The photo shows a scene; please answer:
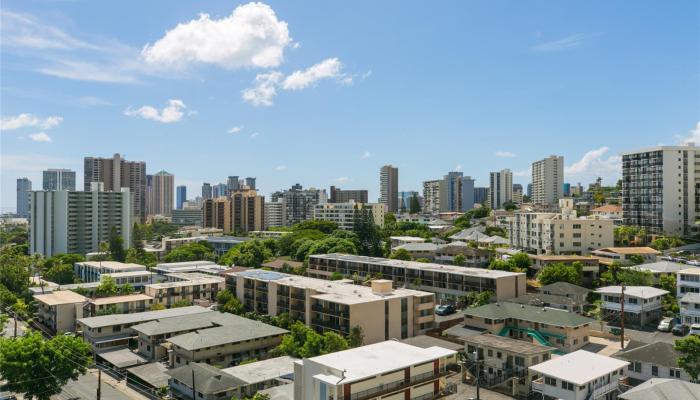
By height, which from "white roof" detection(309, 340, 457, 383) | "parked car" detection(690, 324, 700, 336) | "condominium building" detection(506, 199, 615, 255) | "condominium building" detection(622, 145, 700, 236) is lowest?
"parked car" detection(690, 324, 700, 336)

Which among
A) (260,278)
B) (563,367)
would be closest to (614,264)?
(563,367)

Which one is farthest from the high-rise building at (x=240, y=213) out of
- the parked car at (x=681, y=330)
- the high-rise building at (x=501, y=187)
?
the parked car at (x=681, y=330)

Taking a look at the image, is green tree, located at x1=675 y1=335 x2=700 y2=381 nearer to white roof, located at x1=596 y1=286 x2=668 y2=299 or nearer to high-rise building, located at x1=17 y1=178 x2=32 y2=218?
white roof, located at x1=596 y1=286 x2=668 y2=299

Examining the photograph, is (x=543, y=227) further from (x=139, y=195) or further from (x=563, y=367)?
(x=139, y=195)

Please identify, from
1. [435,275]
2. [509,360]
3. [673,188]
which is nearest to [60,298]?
[435,275]

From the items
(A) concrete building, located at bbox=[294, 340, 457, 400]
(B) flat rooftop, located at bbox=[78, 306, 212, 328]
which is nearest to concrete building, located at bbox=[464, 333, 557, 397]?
(A) concrete building, located at bbox=[294, 340, 457, 400]

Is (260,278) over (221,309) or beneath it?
over
